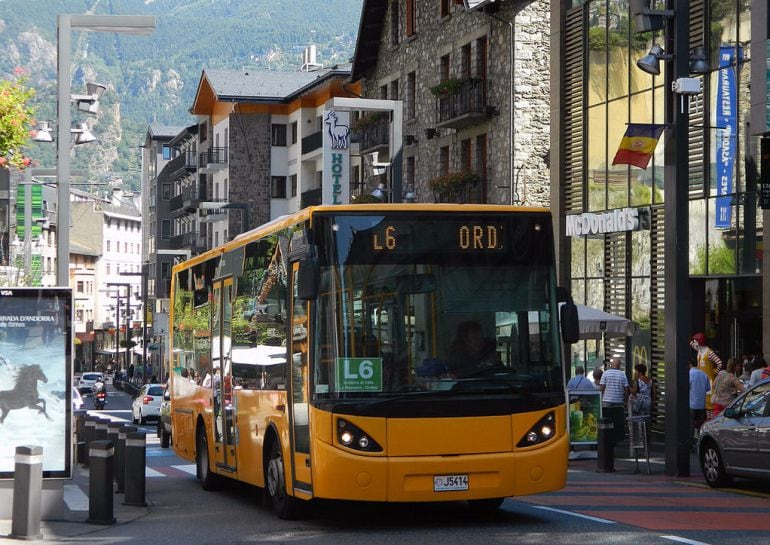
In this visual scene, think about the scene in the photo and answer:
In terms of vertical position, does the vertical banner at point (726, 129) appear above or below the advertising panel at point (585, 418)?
above

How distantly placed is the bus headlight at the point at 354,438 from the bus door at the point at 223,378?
14.2 ft

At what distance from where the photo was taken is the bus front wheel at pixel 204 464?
19953 mm

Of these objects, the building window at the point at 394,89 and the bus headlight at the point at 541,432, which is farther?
the building window at the point at 394,89

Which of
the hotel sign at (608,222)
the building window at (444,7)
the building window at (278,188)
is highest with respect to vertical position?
the building window at (444,7)

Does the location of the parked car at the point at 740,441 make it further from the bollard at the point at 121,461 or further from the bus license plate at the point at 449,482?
the bollard at the point at 121,461

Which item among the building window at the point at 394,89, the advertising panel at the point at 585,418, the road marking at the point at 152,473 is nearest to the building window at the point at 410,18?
the building window at the point at 394,89

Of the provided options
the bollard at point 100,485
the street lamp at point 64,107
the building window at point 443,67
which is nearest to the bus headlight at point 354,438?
the bollard at point 100,485

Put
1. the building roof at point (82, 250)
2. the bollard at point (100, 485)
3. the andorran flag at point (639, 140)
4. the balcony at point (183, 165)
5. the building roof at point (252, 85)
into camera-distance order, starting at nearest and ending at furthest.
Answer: the bollard at point (100, 485) < the andorran flag at point (639, 140) < the building roof at point (252, 85) < the balcony at point (183, 165) < the building roof at point (82, 250)

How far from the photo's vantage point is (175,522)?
51.3ft

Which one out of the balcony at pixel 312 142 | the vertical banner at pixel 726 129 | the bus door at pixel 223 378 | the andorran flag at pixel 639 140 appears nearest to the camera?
the bus door at pixel 223 378

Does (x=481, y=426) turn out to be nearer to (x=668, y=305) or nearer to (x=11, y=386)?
(x=11, y=386)

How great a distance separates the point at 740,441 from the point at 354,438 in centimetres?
714

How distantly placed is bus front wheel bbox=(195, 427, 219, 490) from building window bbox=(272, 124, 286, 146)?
58.2 metres

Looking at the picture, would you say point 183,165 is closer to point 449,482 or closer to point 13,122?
point 13,122
